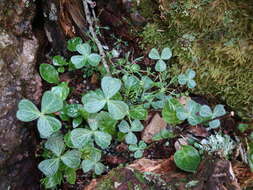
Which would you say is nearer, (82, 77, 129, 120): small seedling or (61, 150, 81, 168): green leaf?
(82, 77, 129, 120): small seedling

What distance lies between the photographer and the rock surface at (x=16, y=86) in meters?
1.67

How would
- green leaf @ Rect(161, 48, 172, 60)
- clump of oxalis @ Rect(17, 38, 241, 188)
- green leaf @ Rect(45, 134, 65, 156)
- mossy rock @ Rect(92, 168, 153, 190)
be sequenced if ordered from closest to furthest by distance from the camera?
mossy rock @ Rect(92, 168, 153, 190) → clump of oxalis @ Rect(17, 38, 241, 188) → green leaf @ Rect(45, 134, 65, 156) → green leaf @ Rect(161, 48, 172, 60)

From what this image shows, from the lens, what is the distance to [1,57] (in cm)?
167

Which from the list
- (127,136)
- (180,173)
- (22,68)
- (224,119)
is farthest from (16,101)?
(224,119)

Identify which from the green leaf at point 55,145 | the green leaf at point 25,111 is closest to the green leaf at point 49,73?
the green leaf at point 25,111

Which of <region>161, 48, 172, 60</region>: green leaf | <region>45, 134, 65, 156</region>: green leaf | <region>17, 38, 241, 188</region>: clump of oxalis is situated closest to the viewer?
<region>17, 38, 241, 188</region>: clump of oxalis

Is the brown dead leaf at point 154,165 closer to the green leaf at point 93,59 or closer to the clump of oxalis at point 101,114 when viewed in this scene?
the clump of oxalis at point 101,114

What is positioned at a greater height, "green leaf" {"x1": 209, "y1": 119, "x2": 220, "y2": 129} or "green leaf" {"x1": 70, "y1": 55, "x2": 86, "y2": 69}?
"green leaf" {"x1": 70, "y1": 55, "x2": 86, "y2": 69}

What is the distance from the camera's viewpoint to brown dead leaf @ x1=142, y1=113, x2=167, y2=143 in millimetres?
1975

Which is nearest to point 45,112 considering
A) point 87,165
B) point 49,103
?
point 49,103

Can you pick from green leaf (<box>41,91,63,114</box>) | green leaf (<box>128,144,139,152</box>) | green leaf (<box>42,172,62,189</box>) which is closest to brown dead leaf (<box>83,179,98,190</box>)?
green leaf (<box>42,172,62,189</box>)

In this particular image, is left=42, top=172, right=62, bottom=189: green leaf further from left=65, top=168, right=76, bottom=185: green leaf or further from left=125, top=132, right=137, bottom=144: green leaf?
left=125, top=132, right=137, bottom=144: green leaf

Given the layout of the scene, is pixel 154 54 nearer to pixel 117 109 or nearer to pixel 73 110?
pixel 117 109

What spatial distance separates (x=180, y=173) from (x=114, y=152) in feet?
1.70
